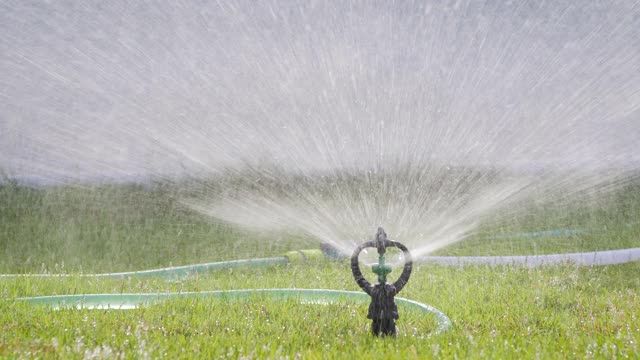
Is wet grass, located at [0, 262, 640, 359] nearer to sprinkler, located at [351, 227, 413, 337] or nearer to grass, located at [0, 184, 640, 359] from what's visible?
grass, located at [0, 184, 640, 359]

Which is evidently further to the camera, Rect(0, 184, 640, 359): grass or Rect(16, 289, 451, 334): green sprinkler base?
Rect(16, 289, 451, 334): green sprinkler base

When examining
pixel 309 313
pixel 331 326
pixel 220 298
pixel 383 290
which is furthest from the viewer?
pixel 220 298

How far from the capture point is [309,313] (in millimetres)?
4637

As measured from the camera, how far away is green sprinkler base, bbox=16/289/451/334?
483 cm

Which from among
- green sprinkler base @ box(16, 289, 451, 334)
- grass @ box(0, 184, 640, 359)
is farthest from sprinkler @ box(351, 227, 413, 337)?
green sprinkler base @ box(16, 289, 451, 334)

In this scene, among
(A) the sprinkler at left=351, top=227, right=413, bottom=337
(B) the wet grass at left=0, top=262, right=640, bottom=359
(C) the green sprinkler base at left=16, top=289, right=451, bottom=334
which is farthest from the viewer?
(C) the green sprinkler base at left=16, top=289, right=451, bottom=334

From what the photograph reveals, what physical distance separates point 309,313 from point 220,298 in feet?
3.69

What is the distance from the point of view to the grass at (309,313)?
3469 mm

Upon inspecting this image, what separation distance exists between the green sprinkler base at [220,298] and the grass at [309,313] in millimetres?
192

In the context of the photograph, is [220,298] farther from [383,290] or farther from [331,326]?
[383,290]

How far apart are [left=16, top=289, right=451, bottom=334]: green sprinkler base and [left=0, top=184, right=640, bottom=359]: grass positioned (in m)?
0.19

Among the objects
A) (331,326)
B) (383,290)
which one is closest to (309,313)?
(331,326)

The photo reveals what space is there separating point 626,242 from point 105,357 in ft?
35.6

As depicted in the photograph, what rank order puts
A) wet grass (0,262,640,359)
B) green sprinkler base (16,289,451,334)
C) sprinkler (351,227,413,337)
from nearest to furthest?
wet grass (0,262,640,359) → sprinkler (351,227,413,337) → green sprinkler base (16,289,451,334)
